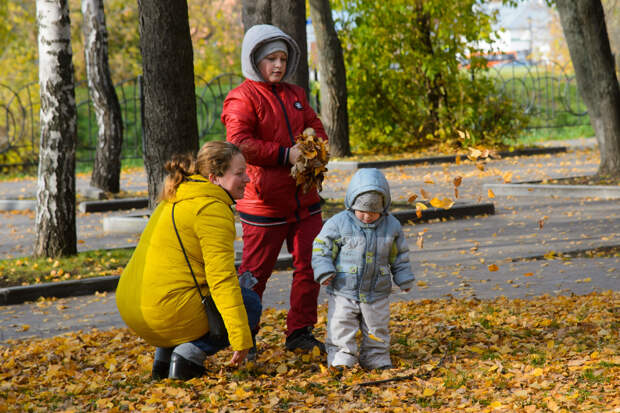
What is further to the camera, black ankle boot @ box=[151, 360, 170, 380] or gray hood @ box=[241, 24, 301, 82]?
gray hood @ box=[241, 24, 301, 82]

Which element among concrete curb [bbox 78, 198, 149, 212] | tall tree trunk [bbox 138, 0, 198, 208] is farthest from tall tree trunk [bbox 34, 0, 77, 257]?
concrete curb [bbox 78, 198, 149, 212]

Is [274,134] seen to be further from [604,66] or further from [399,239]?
Result: [604,66]

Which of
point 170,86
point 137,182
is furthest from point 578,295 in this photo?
point 137,182

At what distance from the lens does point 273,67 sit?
5012 mm

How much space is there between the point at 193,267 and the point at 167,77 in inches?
214

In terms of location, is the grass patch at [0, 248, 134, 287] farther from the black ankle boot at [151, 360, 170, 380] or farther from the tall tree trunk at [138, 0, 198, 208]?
the black ankle boot at [151, 360, 170, 380]

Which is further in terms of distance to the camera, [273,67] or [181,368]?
[273,67]

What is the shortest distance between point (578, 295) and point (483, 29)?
50.0ft

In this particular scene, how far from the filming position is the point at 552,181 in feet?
45.3

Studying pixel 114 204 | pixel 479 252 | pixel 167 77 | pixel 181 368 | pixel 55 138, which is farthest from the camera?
pixel 114 204

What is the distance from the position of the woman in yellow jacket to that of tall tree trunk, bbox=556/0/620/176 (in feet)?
31.4

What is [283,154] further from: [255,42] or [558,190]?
[558,190]

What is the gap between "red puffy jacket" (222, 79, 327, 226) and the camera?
491cm

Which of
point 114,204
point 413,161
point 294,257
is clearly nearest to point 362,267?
point 294,257
